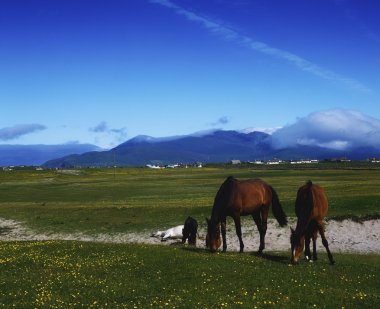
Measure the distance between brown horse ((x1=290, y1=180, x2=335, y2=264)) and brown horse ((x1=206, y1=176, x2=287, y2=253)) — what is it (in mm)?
3030

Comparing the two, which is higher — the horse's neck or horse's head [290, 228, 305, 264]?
the horse's neck

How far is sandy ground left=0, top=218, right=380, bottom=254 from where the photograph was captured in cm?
3678

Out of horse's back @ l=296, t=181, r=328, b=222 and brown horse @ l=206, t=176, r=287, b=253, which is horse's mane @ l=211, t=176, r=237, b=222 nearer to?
brown horse @ l=206, t=176, r=287, b=253

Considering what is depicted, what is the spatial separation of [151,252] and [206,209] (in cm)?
2402

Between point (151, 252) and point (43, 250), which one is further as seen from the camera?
point (43, 250)

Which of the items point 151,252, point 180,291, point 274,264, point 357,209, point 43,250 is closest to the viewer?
point 180,291

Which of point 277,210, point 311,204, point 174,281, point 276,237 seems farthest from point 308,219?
point 276,237

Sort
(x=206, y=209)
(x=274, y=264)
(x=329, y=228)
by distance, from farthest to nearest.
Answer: (x=206, y=209)
(x=329, y=228)
(x=274, y=264)

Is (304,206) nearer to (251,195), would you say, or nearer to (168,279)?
(251,195)

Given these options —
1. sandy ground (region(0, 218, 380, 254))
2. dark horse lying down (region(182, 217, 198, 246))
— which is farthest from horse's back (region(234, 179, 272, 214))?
sandy ground (region(0, 218, 380, 254))

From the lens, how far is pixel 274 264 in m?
23.0

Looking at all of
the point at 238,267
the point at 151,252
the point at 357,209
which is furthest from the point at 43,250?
the point at 357,209

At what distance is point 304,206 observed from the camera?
24297 millimetres

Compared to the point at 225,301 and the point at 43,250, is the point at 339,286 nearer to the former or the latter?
the point at 225,301
